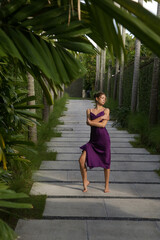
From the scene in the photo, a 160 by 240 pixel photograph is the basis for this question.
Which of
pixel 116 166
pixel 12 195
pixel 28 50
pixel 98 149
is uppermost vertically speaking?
pixel 28 50

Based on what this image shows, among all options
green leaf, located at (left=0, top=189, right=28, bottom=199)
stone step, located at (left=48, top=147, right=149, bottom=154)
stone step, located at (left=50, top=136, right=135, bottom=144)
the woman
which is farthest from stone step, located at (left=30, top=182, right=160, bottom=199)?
stone step, located at (left=50, top=136, right=135, bottom=144)

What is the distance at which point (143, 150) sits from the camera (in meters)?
8.66

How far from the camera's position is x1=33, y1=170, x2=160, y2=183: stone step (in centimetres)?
588

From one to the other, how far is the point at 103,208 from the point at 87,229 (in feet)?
2.30

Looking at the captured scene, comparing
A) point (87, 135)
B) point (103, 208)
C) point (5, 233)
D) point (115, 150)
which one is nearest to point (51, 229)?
point (103, 208)

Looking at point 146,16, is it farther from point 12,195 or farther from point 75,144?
point 75,144

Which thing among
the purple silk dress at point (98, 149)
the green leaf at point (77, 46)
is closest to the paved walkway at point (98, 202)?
the purple silk dress at point (98, 149)

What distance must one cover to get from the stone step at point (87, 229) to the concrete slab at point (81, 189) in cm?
99

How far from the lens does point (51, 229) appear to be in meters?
3.79

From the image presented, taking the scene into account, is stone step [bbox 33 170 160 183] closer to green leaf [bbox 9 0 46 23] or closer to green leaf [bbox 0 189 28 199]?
green leaf [bbox 0 189 28 199]

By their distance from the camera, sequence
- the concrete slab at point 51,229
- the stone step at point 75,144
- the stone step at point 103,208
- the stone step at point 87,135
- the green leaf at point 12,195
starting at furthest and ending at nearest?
1. the stone step at point 87,135
2. the stone step at point 75,144
3. the stone step at point 103,208
4. the concrete slab at point 51,229
5. the green leaf at point 12,195

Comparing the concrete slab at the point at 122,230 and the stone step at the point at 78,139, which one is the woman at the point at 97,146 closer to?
the concrete slab at the point at 122,230

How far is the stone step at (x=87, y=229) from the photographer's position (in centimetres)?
362

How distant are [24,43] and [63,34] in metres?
0.25
